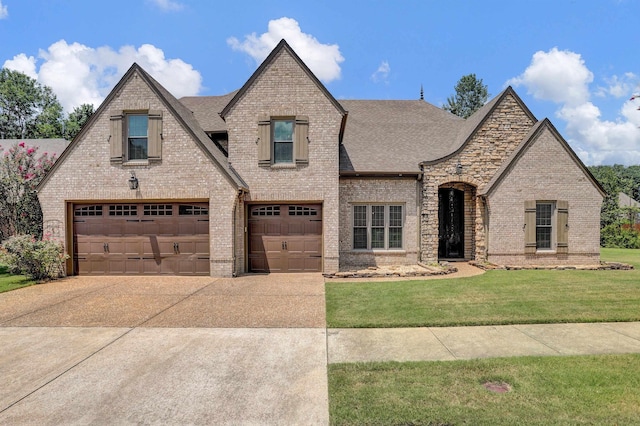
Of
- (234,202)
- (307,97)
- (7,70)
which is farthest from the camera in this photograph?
(7,70)

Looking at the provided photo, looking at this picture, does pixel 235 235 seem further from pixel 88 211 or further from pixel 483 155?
pixel 483 155

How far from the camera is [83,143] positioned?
38.7 ft

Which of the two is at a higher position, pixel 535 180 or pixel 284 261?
pixel 535 180

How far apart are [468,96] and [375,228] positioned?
111 ft

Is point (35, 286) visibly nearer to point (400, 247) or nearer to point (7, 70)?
point (400, 247)

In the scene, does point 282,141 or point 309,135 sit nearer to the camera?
point 309,135

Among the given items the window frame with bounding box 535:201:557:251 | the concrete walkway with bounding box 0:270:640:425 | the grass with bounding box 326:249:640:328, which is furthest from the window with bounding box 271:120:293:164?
the window frame with bounding box 535:201:557:251

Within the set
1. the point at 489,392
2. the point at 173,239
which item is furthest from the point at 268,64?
the point at 489,392

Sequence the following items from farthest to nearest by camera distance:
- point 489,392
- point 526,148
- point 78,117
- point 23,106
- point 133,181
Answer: point 23,106 < point 78,117 < point 526,148 < point 133,181 < point 489,392

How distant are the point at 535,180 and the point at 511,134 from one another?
2331 millimetres

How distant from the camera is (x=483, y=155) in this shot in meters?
14.3

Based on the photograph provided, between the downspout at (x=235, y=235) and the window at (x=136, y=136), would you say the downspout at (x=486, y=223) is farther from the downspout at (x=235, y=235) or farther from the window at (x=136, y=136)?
the window at (x=136, y=136)

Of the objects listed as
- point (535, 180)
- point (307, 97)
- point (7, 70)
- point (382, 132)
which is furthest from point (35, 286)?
point (7, 70)

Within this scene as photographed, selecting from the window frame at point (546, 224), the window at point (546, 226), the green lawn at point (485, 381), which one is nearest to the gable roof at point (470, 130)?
the window at point (546, 226)
